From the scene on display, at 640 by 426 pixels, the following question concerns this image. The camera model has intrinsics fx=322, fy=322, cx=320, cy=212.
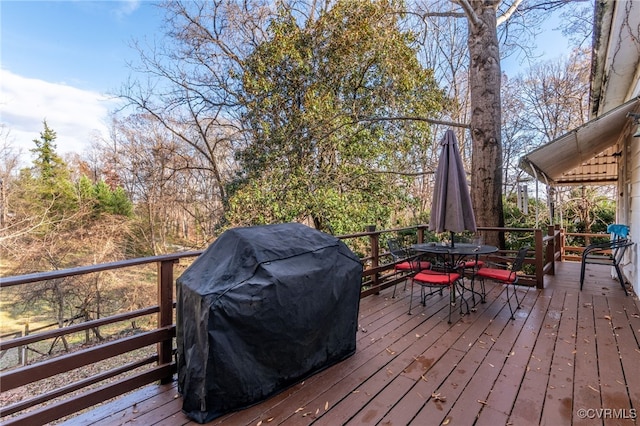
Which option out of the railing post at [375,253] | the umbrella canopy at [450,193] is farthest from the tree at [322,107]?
the umbrella canopy at [450,193]

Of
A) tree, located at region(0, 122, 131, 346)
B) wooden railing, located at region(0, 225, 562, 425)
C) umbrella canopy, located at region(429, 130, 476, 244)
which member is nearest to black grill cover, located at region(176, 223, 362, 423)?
wooden railing, located at region(0, 225, 562, 425)

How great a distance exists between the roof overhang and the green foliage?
3230 millimetres

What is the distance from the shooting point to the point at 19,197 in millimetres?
9883

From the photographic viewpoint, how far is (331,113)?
8.21 metres

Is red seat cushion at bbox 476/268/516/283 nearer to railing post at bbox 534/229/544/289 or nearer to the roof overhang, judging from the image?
railing post at bbox 534/229/544/289

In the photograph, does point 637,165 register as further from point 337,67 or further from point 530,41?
point 337,67

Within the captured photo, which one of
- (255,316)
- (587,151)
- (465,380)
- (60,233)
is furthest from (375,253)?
(60,233)

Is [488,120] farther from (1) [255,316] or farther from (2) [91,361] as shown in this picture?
(2) [91,361]

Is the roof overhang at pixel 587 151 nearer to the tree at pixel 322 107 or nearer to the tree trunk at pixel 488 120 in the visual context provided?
the tree trunk at pixel 488 120

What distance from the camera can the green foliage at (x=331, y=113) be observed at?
26.6 feet

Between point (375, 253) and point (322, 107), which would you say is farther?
point (322, 107)

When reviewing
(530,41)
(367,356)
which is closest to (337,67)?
(530,41)

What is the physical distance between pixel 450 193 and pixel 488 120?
259 centimetres

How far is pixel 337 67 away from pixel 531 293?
6769 mm
